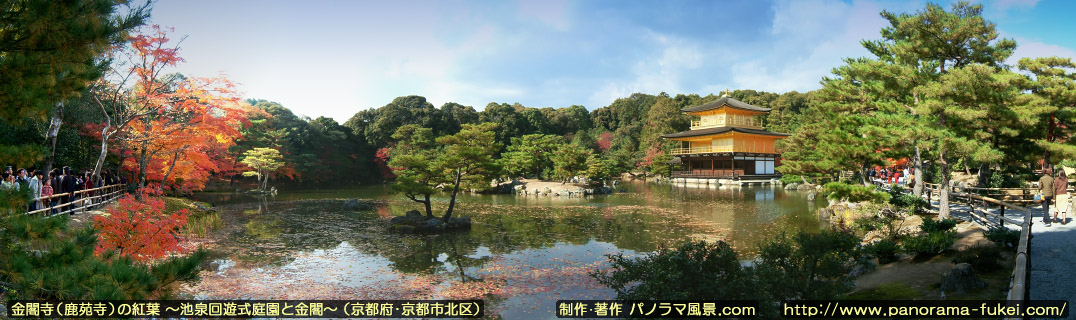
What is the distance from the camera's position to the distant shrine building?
114 ft

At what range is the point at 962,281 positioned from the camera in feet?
17.9

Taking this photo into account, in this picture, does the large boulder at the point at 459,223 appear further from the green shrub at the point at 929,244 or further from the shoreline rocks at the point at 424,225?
the green shrub at the point at 929,244

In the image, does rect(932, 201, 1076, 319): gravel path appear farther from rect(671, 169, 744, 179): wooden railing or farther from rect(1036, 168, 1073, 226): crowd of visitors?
rect(671, 169, 744, 179): wooden railing

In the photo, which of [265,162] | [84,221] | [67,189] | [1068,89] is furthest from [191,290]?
[265,162]

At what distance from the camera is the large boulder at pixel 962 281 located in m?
5.46

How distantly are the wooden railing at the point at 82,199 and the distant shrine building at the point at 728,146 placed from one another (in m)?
32.4

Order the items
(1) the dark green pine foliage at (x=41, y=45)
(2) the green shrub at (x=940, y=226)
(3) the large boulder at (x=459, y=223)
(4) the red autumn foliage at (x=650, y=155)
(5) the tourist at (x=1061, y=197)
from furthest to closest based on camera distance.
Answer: (4) the red autumn foliage at (x=650, y=155) → (3) the large boulder at (x=459, y=223) → (5) the tourist at (x=1061, y=197) → (2) the green shrub at (x=940, y=226) → (1) the dark green pine foliage at (x=41, y=45)

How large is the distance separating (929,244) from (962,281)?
94.1 inches

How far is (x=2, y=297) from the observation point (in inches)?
159

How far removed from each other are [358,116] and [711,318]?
132 feet

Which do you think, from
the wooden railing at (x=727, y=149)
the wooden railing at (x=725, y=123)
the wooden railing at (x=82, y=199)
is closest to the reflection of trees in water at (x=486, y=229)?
the wooden railing at (x=82, y=199)

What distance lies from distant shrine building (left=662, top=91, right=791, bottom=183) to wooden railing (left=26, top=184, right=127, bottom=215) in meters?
32.4

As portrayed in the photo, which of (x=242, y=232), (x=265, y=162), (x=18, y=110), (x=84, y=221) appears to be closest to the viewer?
(x=18, y=110)

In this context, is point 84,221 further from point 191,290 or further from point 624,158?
point 624,158
